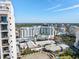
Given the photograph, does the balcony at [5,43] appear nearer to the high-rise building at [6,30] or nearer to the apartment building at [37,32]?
the high-rise building at [6,30]

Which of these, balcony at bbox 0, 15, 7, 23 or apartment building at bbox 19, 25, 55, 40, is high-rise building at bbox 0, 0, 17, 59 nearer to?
balcony at bbox 0, 15, 7, 23

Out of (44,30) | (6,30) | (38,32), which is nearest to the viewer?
(6,30)

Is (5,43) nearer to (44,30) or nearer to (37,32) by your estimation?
(37,32)

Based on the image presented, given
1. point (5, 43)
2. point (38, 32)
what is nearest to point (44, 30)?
point (38, 32)

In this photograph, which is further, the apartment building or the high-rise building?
the apartment building

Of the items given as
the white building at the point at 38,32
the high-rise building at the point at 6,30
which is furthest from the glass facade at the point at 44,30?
the high-rise building at the point at 6,30

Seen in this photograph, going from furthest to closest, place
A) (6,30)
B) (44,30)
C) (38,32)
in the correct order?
(44,30), (38,32), (6,30)

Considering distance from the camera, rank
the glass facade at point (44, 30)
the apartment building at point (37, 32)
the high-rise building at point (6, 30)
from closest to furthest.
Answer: the high-rise building at point (6, 30), the apartment building at point (37, 32), the glass facade at point (44, 30)

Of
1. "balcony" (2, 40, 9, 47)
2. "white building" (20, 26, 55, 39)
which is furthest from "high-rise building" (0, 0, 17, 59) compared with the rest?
"white building" (20, 26, 55, 39)
